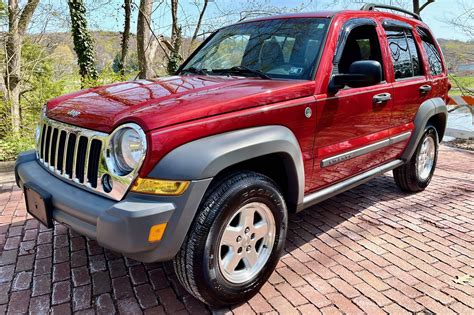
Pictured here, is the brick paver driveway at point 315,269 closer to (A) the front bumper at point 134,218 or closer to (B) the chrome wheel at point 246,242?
(B) the chrome wheel at point 246,242

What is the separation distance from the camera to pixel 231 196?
2.19m

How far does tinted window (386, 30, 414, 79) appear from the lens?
3.71 m

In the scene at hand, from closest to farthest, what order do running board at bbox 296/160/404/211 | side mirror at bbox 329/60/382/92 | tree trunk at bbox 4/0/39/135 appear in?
side mirror at bbox 329/60/382/92, running board at bbox 296/160/404/211, tree trunk at bbox 4/0/39/135

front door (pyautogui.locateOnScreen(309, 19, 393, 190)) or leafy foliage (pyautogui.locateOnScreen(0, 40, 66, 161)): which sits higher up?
front door (pyautogui.locateOnScreen(309, 19, 393, 190))

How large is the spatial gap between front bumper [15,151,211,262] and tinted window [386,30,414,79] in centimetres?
264

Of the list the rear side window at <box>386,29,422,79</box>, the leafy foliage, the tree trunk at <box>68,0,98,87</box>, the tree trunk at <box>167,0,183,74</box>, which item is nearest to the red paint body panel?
the rear side window at <box>386,29,422,79</box>

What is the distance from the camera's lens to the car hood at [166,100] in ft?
6.80

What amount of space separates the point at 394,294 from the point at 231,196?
1355 mm

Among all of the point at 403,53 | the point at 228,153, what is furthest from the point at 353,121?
the point at 228,153

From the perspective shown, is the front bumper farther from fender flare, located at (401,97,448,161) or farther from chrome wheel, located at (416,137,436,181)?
chrome wheel, located at (416,137,436,181)

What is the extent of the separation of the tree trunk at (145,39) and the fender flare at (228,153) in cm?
739

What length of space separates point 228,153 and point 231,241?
0.59 m

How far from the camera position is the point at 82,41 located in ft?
31.0

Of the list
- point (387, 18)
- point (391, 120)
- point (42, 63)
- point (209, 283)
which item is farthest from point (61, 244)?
point (42, 63)
